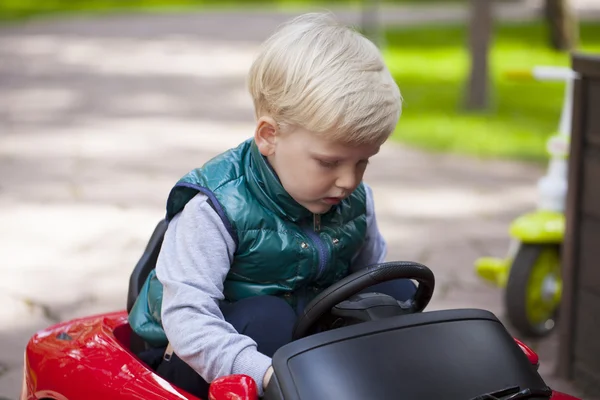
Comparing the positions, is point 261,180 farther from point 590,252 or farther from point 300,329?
point 590,252

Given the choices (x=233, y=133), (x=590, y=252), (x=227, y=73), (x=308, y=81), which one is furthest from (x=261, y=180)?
(x=227, y=73)

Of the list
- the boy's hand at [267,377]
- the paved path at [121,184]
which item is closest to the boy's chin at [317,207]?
the boy's hand at [267,377]

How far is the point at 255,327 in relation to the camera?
2084 mm

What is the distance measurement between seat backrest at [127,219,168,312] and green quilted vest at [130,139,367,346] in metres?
0.15

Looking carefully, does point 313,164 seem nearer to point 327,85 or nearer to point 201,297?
point 327,85

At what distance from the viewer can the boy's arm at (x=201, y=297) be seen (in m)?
1.98

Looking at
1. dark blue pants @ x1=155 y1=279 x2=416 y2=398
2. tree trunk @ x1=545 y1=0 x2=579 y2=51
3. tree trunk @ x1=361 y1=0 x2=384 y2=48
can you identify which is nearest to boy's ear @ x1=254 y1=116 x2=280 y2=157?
dark blue pants @ x1=155 y1=279 x2=416 y2=398

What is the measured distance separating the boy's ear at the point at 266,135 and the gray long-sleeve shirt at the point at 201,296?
16 centimetres

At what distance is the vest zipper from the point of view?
7.31 ft

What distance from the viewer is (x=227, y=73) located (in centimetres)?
1159

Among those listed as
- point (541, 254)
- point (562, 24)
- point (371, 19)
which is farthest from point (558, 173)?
point (371, 19)

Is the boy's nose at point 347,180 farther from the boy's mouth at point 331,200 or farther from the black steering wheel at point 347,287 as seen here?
the black steering wheel at point 347,287

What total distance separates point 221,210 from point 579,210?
1.66 meters

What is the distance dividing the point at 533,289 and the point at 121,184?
3125 mm
